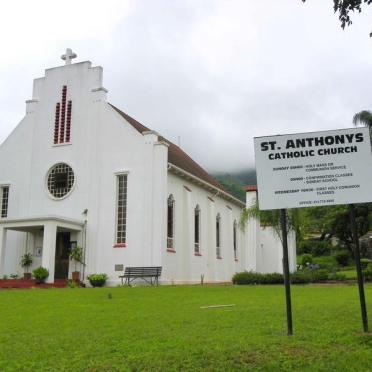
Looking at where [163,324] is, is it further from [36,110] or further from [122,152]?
[36,110]

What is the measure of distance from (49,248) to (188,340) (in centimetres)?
1974

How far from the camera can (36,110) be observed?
30844 millimetres

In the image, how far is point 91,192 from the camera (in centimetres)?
2809

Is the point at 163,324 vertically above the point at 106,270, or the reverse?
the point at 106,270

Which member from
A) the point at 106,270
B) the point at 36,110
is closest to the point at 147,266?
the point at 106,270

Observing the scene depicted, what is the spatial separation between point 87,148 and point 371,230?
34.3m

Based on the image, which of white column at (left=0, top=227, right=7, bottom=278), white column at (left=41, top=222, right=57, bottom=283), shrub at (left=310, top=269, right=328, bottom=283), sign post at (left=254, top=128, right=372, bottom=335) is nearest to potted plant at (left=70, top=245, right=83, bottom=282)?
white column at (left=41, top=222, right=57, bottom=283)

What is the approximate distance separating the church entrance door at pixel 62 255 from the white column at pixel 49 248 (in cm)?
237

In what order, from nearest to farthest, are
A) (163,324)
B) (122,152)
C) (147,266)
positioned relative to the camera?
(163,324), (147,266), (122,152)

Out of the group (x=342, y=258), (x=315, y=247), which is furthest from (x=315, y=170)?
(x=315, y=247)

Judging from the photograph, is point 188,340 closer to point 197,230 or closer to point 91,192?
point 91,192

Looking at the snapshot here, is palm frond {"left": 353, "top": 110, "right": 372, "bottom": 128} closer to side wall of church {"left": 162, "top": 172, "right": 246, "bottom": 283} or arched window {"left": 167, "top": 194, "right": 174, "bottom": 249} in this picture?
side wall of church {"left": 162, "top": 172, "right": 246, "bottom": 283}

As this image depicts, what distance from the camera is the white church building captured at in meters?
26.6

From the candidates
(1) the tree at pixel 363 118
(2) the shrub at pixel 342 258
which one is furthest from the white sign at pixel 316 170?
(2) the shrub at pixel 342 258
